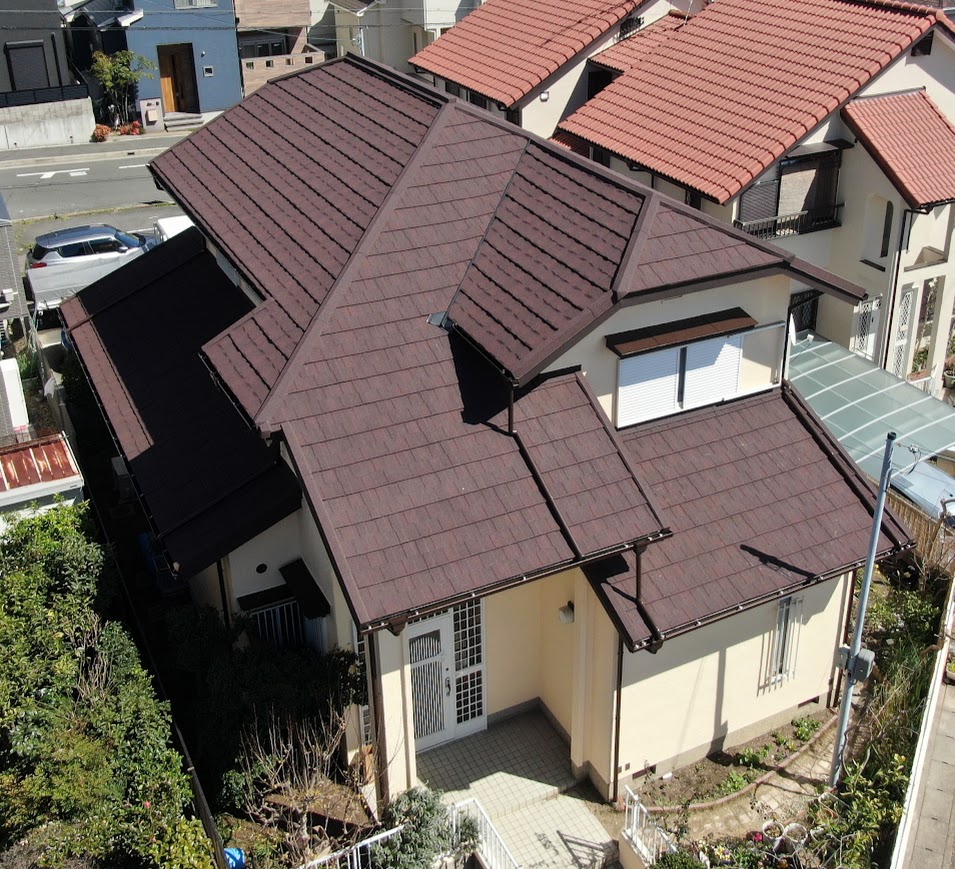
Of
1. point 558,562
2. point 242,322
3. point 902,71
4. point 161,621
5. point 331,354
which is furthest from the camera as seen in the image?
point 902,71

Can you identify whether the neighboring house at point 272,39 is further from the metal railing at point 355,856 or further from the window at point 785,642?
the metal railing at point 355,856

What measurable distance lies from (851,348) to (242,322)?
15.6 m

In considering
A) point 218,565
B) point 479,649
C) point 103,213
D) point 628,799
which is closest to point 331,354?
point 218,565

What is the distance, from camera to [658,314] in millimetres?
15477

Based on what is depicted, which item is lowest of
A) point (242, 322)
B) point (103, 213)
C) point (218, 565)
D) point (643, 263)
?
point (103, 213)

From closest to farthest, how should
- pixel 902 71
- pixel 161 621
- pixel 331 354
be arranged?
1. pixel 331 354
2. pixel 161 621
3. pixel 902 71

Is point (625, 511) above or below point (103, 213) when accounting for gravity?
above

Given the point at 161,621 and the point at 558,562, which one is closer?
the point at 558,562

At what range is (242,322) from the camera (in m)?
16.2

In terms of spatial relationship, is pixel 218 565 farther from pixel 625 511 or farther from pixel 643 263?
pixel 643 263

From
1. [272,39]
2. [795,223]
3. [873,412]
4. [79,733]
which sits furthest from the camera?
[272,39]

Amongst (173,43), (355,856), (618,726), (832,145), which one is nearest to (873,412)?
(832,145)

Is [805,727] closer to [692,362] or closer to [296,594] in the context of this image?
[692,362]

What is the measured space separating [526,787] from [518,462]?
5326 millimetres
